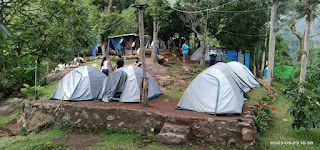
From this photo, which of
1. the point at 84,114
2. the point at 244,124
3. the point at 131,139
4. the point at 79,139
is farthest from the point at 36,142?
the point at 244,124

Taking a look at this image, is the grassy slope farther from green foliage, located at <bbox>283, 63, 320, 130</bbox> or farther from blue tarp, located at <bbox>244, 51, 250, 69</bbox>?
blue tarp, located at <bbox>244, 51, 250, 69</bbox>

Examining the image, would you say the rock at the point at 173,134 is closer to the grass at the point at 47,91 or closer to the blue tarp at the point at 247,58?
the grass at the point at 47,91

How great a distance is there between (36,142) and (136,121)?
281 cm

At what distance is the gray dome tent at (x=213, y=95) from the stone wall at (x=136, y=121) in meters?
0.57

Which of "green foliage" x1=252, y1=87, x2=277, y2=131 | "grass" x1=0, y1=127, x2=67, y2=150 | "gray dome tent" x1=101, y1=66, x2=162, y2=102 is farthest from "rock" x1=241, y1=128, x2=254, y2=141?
"grass" x1=0, y1=127, x2=67, y2=150

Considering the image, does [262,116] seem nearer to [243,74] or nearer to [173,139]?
[173,139]

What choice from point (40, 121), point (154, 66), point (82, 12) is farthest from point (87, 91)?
point (154, 66)

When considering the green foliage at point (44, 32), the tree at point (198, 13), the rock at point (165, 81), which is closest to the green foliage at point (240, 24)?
the tree at point (198, 13)

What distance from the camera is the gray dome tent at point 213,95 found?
20.6 feet

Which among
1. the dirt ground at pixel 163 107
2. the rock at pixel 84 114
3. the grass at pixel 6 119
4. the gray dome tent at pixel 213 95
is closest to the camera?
the dirt ground at pixel 163 107

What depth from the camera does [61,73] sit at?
15.7 meters

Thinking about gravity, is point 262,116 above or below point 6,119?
above

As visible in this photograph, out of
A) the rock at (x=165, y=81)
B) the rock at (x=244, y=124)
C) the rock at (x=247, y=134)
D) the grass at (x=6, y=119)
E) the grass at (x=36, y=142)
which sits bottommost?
the grass at (x=6, y=119)

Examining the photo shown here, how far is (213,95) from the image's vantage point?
6.57m
